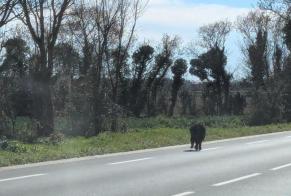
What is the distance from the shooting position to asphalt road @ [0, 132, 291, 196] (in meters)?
→ 12.6

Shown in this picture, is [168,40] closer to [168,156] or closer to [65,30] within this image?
[65,30]

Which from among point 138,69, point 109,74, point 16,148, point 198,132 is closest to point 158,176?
point 16,148

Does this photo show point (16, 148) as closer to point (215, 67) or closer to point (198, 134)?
point (198, 134)

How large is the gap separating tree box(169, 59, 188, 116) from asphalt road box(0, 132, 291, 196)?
215 feet

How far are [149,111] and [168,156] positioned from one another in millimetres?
62267

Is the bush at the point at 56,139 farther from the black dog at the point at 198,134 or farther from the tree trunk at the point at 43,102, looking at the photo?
the tree trunk at the point at 43,102

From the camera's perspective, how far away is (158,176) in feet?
50.0

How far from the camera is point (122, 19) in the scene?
5534 centimetres

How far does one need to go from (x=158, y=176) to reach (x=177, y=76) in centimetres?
7368

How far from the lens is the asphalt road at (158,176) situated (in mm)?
12617

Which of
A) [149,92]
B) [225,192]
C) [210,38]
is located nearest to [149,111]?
[149,92]

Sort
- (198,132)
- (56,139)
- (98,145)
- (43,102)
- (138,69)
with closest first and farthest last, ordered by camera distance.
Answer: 1. (198,132)
2. (98,145)
3. (56,139)
4. (43,102)
5. (138,69)

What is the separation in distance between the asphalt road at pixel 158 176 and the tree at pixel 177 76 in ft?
215

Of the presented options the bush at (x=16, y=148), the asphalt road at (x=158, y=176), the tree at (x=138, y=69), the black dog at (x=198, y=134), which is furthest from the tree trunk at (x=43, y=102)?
the tree at (x=138, y=69)
